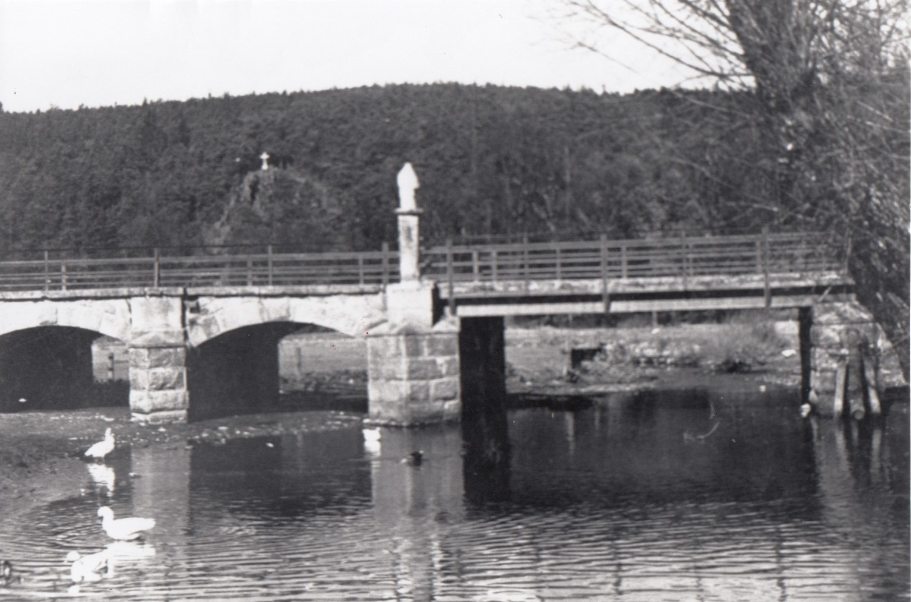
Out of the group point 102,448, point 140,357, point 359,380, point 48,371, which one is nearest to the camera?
point 102,448

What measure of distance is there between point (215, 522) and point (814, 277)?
12920 millimetres

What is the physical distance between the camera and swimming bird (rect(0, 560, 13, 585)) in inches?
520

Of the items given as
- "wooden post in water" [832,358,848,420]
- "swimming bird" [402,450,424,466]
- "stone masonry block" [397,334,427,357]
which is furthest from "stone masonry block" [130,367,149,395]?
"wooden post in water" [832,358,848,420]

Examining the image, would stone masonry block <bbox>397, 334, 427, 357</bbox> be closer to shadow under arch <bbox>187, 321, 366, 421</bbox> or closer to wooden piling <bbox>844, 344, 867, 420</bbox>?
shadow under arch <bbox>187, 321, 366, 421</bbox>

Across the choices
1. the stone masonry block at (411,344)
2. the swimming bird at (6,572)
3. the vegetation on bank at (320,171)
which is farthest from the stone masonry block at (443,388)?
the swimming bird at (6,572)

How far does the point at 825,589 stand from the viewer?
40.1 feet

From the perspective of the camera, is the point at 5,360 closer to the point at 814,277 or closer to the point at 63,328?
the point at 63,328

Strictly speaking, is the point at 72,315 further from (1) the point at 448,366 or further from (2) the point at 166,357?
(1) the point at 448,366

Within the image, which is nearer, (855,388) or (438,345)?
(855,388)

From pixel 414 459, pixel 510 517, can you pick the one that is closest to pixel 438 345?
pixel 414 459

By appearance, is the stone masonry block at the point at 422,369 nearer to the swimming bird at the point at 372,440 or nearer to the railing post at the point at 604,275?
the swimming bird at the point at 372,440

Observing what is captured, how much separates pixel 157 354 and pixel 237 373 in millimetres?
3993

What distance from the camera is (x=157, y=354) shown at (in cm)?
2705

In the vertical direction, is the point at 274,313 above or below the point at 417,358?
above
